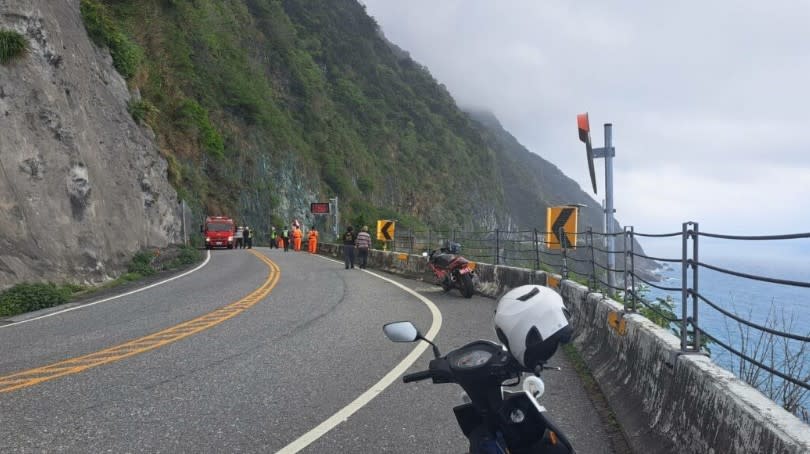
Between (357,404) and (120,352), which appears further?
(120,352)

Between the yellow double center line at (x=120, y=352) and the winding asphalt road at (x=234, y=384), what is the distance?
0.02 meters

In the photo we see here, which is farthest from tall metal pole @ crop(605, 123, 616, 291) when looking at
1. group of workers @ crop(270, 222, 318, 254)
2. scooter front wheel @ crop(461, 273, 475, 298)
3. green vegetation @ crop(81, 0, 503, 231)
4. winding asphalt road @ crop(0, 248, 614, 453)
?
group of workers @ crop(270, 222, 318, 254)

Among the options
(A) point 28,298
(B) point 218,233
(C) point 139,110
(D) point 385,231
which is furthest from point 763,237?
(B) point 218,233

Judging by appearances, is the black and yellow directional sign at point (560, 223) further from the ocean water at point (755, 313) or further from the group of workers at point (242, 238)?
the group of workers at point (242, 238)

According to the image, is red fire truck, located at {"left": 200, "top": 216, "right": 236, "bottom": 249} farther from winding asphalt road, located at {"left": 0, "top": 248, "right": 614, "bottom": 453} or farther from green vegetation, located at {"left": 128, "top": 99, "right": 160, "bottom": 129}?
winding asphalt road, located at {"left": 0, "top": 248, "right": 614, "bottom": 453}

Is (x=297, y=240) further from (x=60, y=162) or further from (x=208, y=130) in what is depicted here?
(x=60, y=162)

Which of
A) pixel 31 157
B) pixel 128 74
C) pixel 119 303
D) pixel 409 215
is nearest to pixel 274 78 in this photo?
pixel 409 215

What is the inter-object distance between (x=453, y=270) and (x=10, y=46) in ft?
48.9

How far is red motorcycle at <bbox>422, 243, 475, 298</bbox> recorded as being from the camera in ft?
45.0

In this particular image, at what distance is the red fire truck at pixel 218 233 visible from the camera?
43250 mm

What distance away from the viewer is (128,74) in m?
31.3

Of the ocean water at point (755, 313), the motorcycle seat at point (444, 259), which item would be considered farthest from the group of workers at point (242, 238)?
the ocean water at point (755, 313)

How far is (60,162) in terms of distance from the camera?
59.7ft

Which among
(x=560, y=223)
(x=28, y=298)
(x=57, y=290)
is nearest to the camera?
(x=560, y=223)
